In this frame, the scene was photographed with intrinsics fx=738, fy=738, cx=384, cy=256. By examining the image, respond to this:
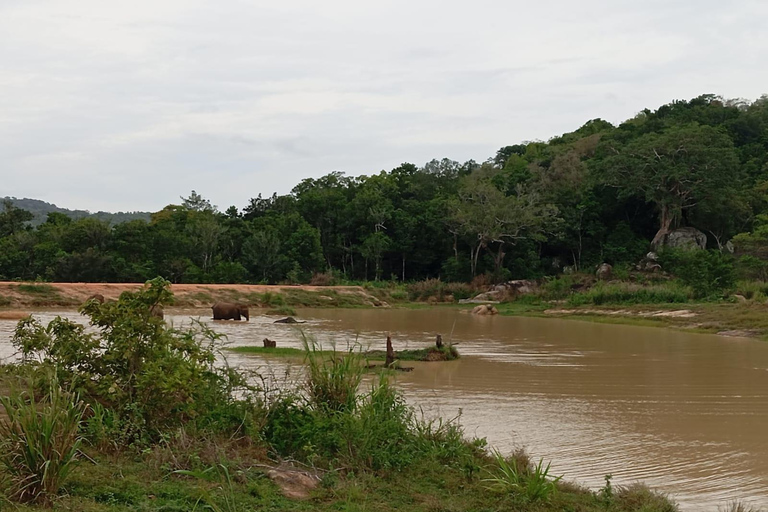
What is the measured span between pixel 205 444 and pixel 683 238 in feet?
144

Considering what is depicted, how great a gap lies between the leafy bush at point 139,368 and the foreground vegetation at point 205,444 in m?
0.01

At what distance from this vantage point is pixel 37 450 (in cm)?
520

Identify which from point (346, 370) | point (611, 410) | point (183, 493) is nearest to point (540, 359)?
point (611, 410)

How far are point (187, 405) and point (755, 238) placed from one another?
38.4 m

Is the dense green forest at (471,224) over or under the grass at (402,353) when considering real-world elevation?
over

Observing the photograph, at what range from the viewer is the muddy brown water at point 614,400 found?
26.0 feet

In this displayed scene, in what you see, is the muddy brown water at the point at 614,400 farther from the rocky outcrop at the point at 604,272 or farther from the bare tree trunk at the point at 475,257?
the bare tree trunk at the point at 475,257

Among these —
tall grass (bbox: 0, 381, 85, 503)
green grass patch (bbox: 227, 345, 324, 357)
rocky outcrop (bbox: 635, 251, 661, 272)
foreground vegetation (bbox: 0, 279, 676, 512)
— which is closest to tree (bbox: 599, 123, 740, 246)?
rocky outcrop (bbox: 635, 251, 661, 272)

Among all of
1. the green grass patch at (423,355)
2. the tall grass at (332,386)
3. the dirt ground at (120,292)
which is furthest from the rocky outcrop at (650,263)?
the tall grass at (332,386)

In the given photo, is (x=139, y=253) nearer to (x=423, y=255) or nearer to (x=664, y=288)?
(x=423, y=255)

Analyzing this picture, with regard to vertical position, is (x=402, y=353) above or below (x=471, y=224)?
below

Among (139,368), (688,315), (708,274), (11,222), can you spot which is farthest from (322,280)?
(139,368)

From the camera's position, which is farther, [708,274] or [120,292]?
[708,274]

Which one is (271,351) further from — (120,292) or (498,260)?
(498,260)
